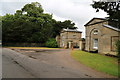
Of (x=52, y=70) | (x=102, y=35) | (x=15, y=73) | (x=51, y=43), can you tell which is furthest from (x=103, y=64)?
(x=51, y=43)

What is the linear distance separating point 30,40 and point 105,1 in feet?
103

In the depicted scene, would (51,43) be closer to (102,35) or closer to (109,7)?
(102,35)

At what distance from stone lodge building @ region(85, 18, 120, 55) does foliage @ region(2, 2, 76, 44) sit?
839 inches

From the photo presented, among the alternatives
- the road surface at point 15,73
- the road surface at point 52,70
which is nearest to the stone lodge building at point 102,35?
the road surface at point 52,70

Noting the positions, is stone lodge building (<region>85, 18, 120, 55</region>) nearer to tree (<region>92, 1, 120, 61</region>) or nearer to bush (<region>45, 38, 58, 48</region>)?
tree (<region>92, 1, 120, 61</region>)

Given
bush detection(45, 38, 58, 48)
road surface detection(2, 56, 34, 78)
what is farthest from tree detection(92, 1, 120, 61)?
bush detection(45, 38, 58, 48)

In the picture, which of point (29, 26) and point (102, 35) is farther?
point (29, 26)

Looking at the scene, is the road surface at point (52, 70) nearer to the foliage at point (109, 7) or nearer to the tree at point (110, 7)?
the tree at point (110, 7)

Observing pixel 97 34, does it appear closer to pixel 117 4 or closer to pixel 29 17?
pixel 117 4

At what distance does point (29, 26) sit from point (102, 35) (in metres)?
27.2

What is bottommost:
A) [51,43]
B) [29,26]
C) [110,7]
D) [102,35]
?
[51,43]

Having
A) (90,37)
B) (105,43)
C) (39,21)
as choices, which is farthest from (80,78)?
(39,21)

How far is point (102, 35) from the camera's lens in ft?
63.3

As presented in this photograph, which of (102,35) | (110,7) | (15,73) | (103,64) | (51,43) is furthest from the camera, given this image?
(51,43)
